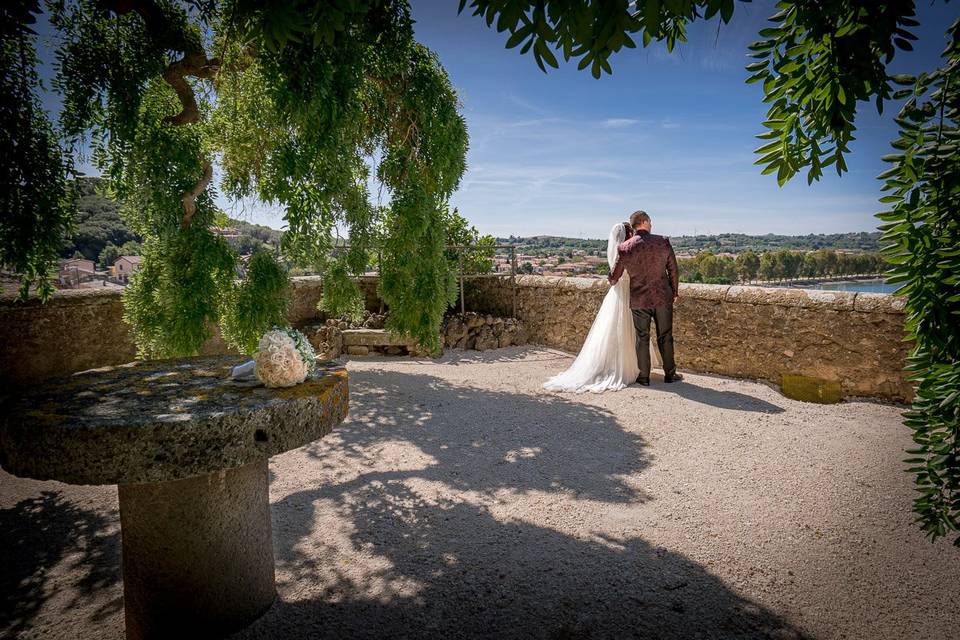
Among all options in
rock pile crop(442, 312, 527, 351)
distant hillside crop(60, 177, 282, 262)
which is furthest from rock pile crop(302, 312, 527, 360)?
distant hillside crop(60, 177, 282, 262)

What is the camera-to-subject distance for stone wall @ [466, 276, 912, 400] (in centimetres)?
552

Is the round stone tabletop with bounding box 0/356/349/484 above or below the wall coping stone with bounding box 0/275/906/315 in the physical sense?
below

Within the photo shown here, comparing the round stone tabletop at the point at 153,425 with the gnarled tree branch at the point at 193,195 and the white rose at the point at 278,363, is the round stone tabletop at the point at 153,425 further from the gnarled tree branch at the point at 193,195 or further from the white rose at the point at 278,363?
the gnarled tree branch at the point at 193,195

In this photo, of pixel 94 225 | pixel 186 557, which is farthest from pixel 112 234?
pixel 186 557

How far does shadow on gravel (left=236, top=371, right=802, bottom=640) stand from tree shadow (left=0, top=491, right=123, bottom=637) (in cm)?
99

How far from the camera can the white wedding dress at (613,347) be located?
22.1 ft

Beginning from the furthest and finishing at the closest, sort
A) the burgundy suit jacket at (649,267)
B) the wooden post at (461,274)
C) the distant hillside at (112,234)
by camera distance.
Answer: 1. the wooden post at (461,274)
2. the burgundy suit jacket at (649,267)
3. the distant hillside at (112,234)

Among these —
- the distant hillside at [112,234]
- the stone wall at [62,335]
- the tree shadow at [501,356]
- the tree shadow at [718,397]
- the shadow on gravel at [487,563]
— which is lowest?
the shadow on gravel at [487,563]

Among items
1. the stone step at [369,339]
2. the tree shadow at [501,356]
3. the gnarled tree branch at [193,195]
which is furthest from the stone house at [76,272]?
the tree shadow at [501,356]

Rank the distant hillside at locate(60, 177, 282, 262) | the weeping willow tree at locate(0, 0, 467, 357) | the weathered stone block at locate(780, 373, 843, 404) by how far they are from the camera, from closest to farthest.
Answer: the weeping willow tree at locate(0, 0, 467, 357) < the distant hillside at locate(60, 177, 282, 262) < the weathered stone block at locate(780, 373, 843, 404)

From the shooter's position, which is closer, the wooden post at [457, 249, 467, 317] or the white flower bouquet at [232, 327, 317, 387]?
the white flower bouquet at [232, 327, 317, 387]

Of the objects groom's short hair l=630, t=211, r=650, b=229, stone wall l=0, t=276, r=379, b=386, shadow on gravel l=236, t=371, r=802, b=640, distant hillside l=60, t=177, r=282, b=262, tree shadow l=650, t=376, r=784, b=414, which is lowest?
shadow on gravel l=236, t=371, r=802, b=640

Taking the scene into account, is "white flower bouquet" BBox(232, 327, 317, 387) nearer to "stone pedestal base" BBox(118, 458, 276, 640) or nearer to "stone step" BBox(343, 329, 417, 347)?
"stone pedestal base" BBox(118, 458, 276, 640)

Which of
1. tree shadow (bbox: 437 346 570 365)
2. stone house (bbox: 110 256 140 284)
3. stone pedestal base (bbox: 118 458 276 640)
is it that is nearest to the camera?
stone pedestal base (bbox: 118 458 276 640)
